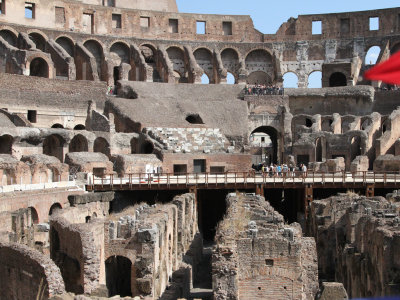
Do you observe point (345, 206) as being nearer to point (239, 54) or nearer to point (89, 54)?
point (89, 54)

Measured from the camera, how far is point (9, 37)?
46.4 metres

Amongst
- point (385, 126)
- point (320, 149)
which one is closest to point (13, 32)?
point (320, 149)

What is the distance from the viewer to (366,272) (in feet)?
44.1

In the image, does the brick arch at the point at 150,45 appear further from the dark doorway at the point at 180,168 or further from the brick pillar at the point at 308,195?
the brick pillar at the point at 308,195

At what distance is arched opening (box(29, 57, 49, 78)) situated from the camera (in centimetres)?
4469

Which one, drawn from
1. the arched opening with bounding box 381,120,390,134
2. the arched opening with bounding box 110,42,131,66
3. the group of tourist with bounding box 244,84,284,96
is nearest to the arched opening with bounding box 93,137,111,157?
the group of tourist with bounding box 244,84,284,96

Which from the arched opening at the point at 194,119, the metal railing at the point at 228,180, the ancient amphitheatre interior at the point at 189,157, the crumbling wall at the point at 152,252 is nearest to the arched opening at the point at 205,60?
the ancient amphitheatre interior at the point at 189,157

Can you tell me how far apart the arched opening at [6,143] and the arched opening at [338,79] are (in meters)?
30.3

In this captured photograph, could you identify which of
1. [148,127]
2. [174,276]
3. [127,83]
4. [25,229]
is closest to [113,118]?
[148,127]

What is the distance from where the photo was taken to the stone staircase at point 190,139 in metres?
36.0

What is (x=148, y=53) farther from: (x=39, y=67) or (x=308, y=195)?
(x=308, y=195)

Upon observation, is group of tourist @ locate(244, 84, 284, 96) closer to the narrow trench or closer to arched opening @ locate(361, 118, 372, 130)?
arched opening @ locate(361, 118, 372, 130)

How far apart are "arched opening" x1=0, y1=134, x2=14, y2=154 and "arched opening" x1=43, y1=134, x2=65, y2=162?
10.4 feet

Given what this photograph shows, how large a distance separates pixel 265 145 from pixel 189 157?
2649 centimetres
